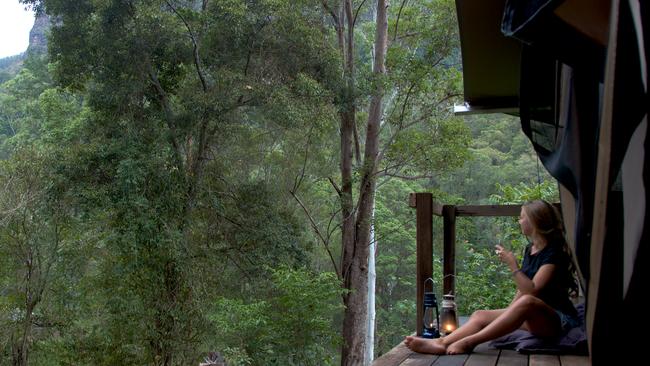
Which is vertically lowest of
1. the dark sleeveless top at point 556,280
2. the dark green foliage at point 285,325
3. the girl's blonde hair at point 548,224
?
the dark green foliage at point 285,325

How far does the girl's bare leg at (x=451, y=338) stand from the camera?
8.57 feet

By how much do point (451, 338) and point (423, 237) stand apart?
811 mm

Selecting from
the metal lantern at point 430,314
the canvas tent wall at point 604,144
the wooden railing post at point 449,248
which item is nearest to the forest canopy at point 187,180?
the wooden railing post at point 449,248

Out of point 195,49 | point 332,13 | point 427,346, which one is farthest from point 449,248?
point 332,13

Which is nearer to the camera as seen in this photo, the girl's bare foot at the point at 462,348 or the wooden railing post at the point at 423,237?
the girl's bare foot at the point at 462,348

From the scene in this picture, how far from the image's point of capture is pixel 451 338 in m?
2.65

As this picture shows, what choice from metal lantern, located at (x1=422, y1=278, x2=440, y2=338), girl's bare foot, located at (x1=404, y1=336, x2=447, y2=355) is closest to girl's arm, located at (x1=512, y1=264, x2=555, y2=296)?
girl's bare foot, located at (x1=404, y1=336, x2=447, y2=355)

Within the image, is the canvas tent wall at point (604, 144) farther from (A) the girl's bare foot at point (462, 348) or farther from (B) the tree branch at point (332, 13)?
(B) the tree branch at point (332, 13)

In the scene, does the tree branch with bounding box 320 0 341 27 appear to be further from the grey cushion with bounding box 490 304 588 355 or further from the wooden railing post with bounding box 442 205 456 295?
the grey cushion with bounding box 490 304 588 355

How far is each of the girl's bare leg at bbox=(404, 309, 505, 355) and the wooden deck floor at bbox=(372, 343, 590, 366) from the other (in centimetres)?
3

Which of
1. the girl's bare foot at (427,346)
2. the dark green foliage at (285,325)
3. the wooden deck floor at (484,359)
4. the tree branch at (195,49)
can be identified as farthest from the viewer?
the tree branch at (195,49)

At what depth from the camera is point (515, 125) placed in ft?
58.4

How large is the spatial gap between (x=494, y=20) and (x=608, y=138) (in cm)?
141

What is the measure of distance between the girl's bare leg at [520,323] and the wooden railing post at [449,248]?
1083 millimetres
